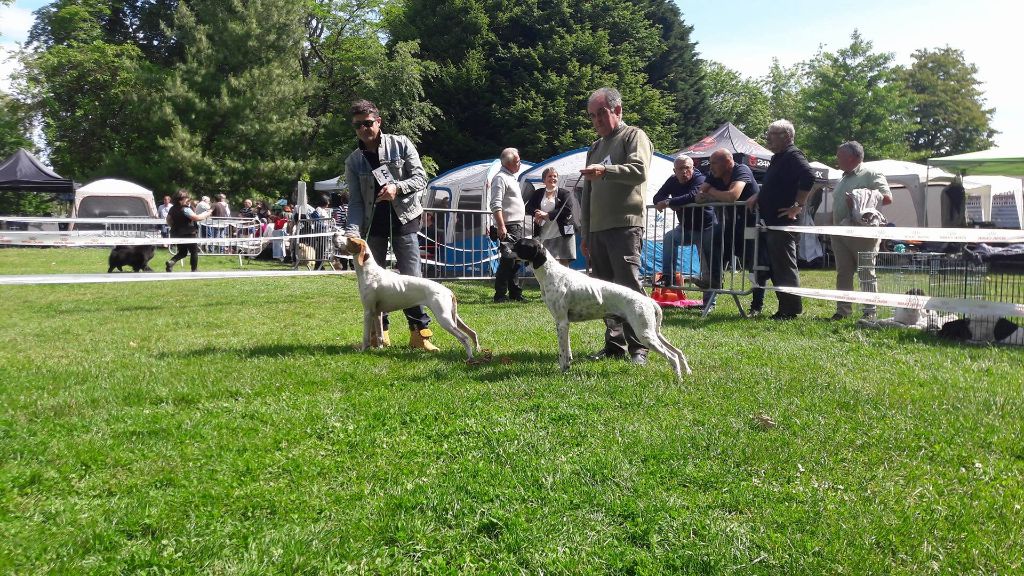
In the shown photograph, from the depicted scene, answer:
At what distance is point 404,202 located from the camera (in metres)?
5.91

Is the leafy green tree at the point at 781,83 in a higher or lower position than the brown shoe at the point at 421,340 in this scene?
higher

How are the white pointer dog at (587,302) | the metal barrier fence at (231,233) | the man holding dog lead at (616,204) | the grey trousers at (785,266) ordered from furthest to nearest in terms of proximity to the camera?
the metal barrier fence at (231,233) < the grey trousers at (785,266) < the man holding dog lead at (616,204) < the white pointer dog at (587,302)

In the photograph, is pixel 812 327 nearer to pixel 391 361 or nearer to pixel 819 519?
pixel 391 361

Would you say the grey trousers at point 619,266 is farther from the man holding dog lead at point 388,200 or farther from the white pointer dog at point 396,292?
the man holding dog lead at point 388,200

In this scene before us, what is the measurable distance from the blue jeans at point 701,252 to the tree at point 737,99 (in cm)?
3565

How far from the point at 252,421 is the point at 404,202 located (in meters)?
2.68

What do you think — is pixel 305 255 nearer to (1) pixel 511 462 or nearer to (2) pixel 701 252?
(2) pixel 701 252

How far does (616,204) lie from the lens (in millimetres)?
5195

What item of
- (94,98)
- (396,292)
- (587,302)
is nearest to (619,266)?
(587,302)

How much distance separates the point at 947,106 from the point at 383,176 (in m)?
56.2

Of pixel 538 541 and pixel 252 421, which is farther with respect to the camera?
pixel 252 421

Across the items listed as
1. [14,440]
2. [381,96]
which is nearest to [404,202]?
[14,440]

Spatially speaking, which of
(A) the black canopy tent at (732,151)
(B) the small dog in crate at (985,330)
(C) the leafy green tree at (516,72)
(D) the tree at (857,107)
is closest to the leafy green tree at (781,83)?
(D) the tree at (857,107)

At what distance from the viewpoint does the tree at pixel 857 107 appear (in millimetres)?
39594
